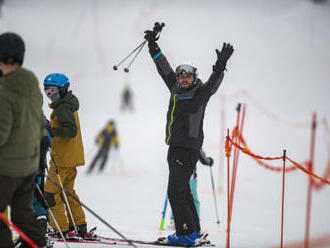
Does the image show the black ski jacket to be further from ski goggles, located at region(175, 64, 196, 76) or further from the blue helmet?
the blue helmet

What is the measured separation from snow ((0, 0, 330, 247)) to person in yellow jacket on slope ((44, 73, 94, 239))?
0.93m

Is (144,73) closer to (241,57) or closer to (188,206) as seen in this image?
(241,57)

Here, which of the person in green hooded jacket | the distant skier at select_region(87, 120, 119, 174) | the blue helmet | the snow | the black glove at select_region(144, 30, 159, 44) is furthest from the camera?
the distant skier at select_region(87, 120, 119, 174)

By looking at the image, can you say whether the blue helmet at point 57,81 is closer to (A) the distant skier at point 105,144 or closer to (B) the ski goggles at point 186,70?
(B) the ski goggles at point 186,70

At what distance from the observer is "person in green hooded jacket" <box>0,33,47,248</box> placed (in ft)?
9.92

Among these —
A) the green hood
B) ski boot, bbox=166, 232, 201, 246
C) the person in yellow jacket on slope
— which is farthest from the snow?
the green hood

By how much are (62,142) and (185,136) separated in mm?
1063

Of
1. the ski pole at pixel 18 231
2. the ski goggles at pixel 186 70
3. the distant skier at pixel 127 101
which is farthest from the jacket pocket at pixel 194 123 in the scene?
the distant skier at pixel 127 101

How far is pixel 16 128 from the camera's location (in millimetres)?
3078

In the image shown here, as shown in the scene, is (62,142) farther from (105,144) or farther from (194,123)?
(105,144)

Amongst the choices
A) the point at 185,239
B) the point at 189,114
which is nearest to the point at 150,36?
the point at 189,114

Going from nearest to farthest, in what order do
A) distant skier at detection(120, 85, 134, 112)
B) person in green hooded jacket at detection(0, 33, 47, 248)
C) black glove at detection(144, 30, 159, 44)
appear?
person in green hooded jacket at detection(0, 33, 47, 248) → black glove at detection(144, 30, 159, 44) → distant skier at detection(120, 85, 134, 112)

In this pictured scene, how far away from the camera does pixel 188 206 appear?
170 inches

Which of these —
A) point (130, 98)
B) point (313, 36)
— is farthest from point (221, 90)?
point (313, 36)
